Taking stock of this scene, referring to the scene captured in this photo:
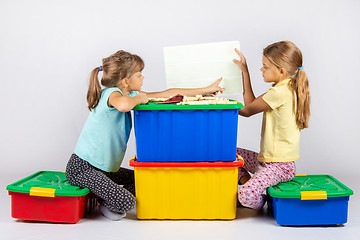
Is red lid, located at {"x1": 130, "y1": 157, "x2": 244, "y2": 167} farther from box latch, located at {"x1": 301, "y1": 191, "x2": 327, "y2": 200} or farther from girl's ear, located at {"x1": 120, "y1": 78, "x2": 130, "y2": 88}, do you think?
girl's ear, located at {"x1": 120, "y1": 78, "x2": 130, "y2": 88}

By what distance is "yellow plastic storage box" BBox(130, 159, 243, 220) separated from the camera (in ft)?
8.83

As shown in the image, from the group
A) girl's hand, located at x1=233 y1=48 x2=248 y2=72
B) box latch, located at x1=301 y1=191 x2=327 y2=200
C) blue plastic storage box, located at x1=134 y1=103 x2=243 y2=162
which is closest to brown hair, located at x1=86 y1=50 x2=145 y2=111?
blue plastic storage box, located at x1=134 y1=103 x2=243 y2=162

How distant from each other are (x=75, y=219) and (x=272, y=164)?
1046mm

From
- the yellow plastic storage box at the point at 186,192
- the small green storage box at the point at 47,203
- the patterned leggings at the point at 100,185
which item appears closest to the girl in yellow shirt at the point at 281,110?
the yellow plastic storage box at the point at 186,192

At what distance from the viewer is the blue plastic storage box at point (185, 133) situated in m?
2.61

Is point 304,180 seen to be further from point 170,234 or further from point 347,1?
point 347,1

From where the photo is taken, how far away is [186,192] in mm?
2711

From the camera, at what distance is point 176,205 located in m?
2.72

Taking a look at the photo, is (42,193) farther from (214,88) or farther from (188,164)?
(214,88)

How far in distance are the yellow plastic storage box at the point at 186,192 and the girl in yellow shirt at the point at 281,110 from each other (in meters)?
0.15

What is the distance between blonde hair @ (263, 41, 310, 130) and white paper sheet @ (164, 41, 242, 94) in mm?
206

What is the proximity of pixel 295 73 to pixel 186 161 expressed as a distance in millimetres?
762

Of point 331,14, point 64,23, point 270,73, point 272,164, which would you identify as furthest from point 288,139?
point 64,23

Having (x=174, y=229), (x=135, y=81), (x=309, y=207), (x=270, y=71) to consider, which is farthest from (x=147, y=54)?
(x=309, y=207)
